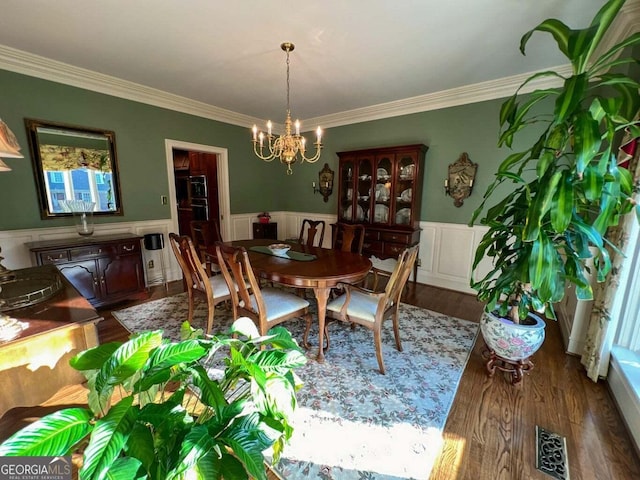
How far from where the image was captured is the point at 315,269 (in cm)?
224

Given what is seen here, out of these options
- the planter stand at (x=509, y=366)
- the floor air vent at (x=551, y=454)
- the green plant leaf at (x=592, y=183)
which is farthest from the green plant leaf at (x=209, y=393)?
the planter stand at (x=509, y=366)

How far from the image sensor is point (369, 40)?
7.65 feet

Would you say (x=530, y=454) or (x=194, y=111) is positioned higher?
(x=194, y=111)

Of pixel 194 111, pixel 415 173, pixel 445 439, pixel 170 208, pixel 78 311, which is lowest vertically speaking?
pixel 445 439

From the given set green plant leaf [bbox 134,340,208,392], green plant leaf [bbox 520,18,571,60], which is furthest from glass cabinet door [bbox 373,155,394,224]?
green plant leaf [bbox 134,340,208,392]

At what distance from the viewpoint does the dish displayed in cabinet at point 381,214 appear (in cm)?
396

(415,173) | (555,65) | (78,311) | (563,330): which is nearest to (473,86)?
(555,65)

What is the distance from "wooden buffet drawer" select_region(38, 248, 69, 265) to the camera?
2617mm

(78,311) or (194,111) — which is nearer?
(78,311)

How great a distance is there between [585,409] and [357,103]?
393 cm

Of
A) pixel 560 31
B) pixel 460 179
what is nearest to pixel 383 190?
pixel 460 179

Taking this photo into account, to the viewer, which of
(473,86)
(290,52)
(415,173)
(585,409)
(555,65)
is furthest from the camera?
(415,173)

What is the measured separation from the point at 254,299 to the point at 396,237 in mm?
2297

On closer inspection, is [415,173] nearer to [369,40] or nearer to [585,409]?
[369,40]
